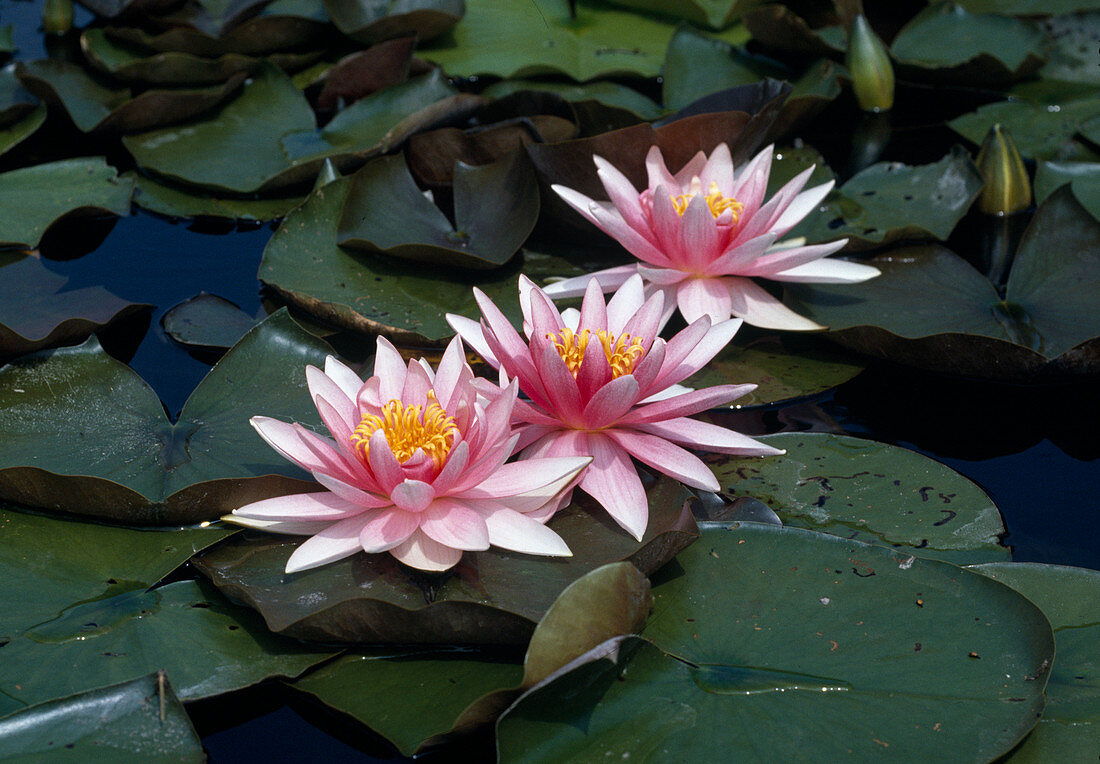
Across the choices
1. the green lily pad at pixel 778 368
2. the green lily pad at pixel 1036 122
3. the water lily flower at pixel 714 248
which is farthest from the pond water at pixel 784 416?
the green lily pad at pixel 1036 122

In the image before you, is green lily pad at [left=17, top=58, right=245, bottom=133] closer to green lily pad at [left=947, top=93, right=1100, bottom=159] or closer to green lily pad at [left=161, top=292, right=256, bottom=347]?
green lily pad at [left=161, top=292, right=256, bottom=347]

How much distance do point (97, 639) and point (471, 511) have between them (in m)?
0.69

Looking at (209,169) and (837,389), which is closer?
(837,389)

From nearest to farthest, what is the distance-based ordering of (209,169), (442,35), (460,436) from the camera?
(460,436) → (209,169) → (442,35)

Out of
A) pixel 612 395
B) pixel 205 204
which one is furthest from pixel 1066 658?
pixel 205 204

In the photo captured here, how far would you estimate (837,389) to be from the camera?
229 centimetres

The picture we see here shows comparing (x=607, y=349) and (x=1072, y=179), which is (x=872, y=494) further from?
(x=1072, y=179)

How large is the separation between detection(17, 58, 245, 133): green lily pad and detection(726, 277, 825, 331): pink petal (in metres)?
2.22

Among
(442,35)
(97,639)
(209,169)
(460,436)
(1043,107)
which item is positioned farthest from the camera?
(442,35)

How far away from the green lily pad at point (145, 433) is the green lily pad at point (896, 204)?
167cm

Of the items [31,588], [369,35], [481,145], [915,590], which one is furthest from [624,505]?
[369,35]

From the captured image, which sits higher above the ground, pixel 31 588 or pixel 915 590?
pixel 915 590

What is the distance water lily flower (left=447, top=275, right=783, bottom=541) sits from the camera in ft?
5.44

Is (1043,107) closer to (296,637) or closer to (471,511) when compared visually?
(471,511)
